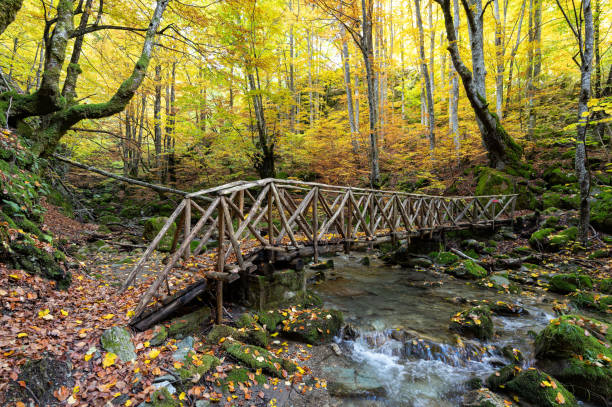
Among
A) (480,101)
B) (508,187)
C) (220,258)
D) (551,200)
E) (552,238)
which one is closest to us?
(220,258)

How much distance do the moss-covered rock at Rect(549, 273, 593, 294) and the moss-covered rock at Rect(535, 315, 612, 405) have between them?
279 centimetres

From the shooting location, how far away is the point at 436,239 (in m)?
11.0

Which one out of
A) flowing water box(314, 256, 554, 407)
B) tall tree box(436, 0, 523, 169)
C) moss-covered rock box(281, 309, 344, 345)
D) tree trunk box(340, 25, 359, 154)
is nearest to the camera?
flowing water box(314, 256, 554, 407)

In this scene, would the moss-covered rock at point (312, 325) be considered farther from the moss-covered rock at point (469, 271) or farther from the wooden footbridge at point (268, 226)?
the moss-covered rock at point (469, 271)

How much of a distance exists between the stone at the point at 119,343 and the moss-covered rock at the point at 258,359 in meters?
1.13

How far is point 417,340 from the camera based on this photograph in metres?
4.88

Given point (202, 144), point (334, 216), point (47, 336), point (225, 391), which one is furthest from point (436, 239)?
point (202, 144)

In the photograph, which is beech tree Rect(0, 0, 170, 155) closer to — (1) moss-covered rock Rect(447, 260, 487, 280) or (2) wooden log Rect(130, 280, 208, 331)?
(2) wooden log Rect(130, 280, 208, 331)

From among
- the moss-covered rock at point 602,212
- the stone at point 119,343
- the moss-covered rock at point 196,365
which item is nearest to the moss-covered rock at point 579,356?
the moss-covered rock at point 196,365

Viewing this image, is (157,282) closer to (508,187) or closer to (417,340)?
(417,340)

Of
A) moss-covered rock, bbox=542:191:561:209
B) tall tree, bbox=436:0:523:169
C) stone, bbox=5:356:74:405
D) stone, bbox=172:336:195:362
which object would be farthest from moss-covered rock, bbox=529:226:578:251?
stone, bbox=5:356:74:405

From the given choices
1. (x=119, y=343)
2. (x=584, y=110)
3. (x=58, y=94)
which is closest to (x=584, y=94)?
(x=584, y=110)

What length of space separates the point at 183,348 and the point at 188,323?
64 cm

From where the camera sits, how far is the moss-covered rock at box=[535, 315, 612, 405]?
348 cm
